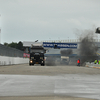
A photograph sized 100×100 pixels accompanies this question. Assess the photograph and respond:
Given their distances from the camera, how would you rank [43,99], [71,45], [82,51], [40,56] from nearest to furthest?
[43,99] → [40,56] → [82,51] → [71,45]

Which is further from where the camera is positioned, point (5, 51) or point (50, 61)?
point (50, 61)

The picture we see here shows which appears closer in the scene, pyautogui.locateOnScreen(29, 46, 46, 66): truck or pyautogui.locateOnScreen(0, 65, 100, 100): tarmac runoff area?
pyautogui.locateOnScreen(0, 65, 100, 100): tarmac runoff area

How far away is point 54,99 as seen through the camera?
22.5ft

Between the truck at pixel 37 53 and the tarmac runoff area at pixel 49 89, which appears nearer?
the tarmac runoff area at pixel 49 89

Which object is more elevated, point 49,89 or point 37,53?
point 37,53

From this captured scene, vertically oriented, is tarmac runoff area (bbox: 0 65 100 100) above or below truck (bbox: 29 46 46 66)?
below

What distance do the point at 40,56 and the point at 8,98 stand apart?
110 feet

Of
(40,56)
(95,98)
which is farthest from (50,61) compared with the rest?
(95,98)

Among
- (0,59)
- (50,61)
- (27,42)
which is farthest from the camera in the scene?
(27,42)

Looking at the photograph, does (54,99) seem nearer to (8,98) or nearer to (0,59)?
(8,98)

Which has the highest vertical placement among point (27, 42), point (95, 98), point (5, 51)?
point (27, 42)

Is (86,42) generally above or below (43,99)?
above

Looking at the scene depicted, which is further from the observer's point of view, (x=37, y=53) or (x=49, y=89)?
(x=37, y=53)

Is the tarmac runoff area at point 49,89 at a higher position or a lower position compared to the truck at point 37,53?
lower
